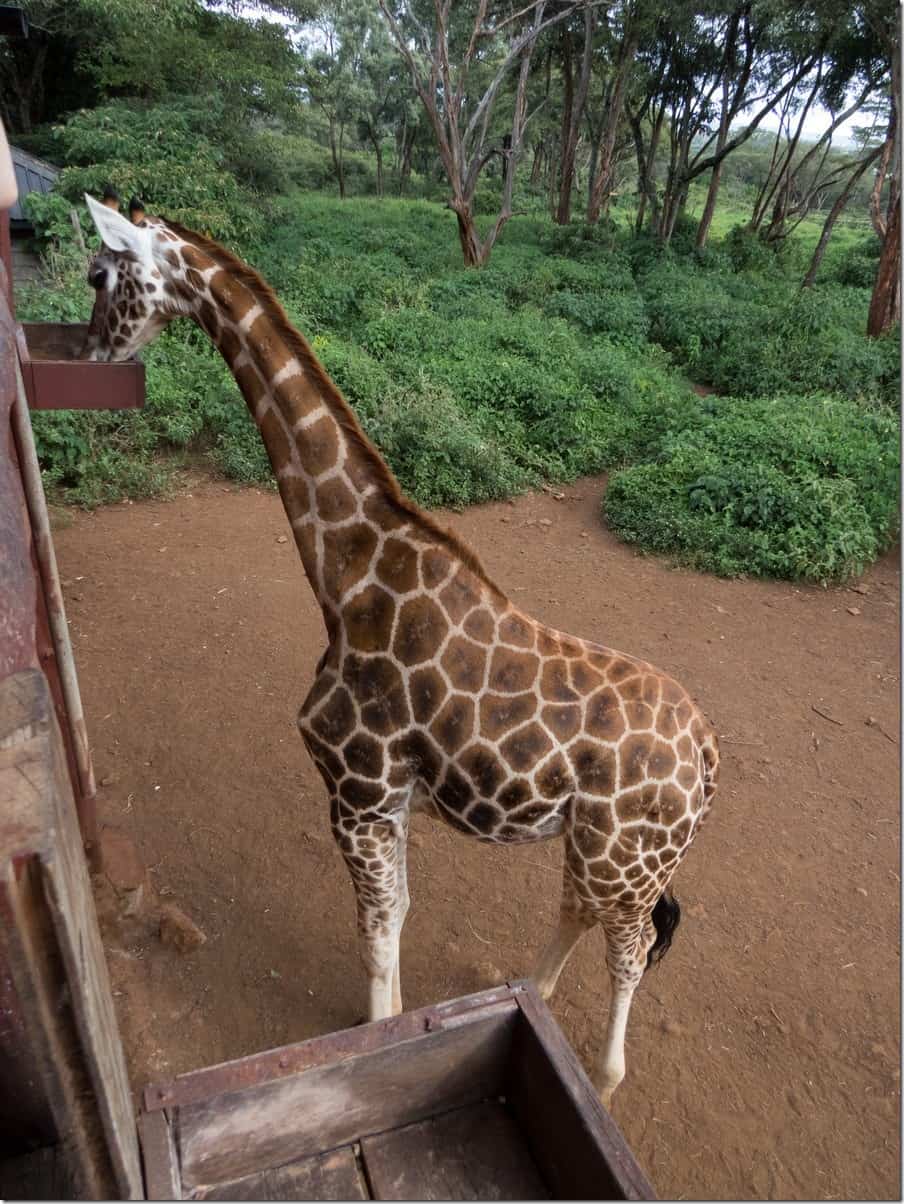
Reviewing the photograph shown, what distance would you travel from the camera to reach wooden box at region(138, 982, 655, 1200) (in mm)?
1795

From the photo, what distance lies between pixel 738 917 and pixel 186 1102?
3.15 metres

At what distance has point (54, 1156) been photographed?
1001 mm

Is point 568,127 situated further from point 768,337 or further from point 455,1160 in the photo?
point 455,1160

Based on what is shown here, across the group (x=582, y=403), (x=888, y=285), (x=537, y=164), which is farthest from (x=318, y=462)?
(x=537, y=164)

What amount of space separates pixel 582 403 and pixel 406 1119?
896cm

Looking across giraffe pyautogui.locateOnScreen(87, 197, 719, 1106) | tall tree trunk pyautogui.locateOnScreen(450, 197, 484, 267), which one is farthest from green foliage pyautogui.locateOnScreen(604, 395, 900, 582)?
tall tree trunk pyautogui.locateOnScreen(450, 197, 484, 267)

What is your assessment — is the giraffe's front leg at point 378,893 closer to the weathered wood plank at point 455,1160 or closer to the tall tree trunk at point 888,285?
the weathered wood plank at point 455,1160

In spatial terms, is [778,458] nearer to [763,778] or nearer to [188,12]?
[763,778]

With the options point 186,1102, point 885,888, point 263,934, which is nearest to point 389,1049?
point 186,1102

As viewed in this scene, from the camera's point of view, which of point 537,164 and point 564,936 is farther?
point 537,164

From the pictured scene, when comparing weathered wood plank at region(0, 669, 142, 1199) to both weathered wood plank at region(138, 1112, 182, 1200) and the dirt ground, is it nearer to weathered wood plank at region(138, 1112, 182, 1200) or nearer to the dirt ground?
weathered wood plank at region(138, 1112, 182, 1200)

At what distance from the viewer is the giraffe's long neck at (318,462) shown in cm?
268

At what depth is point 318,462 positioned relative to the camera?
2.68 meters

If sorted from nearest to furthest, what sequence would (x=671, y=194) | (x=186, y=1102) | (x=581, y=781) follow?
(x=186, y=1102) → (x=581, y=781) → (x=671, y=194)
